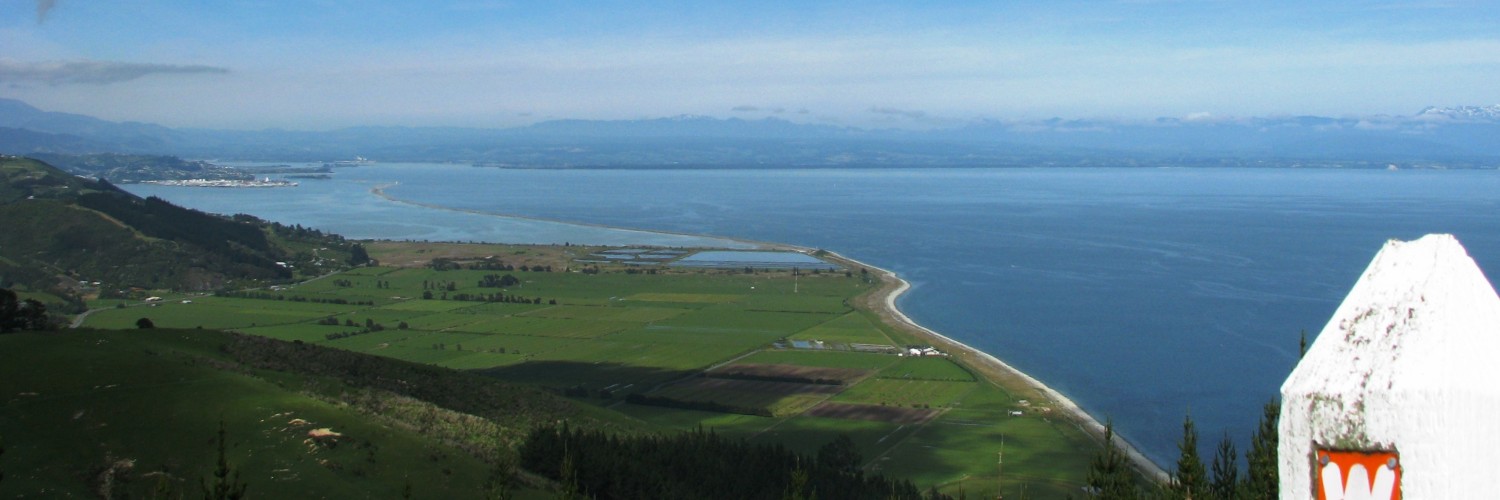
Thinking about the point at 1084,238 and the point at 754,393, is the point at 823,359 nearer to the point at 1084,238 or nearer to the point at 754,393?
the point at 754,393

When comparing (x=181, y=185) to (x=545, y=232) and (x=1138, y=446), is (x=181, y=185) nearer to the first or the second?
(x=545, y=232)

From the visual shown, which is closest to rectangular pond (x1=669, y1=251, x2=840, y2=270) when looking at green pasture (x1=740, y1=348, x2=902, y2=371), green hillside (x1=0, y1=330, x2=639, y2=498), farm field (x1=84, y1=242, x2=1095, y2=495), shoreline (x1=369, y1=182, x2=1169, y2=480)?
shoreline (x1=369, y1=182, x2=1169, y2=480)

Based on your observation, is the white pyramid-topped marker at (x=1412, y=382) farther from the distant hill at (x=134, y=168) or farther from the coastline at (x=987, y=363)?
the distant hill at (x=134, y=168)

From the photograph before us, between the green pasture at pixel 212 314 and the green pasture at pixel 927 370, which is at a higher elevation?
the green pasture at pixel 212 314

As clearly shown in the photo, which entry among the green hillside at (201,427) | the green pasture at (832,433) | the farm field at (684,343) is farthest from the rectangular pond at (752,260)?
the green hillside at (201,427)

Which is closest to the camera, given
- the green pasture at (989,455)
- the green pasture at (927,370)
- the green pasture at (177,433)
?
the green pasture at (177,433)

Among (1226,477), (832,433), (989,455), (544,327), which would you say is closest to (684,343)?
(544,327)
